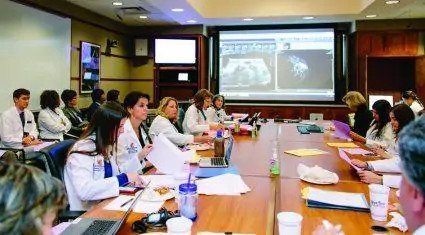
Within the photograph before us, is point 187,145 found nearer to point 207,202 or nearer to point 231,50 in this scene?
point 207,202

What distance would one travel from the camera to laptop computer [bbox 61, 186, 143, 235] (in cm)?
140

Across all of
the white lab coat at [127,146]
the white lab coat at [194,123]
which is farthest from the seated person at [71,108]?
the white lab coat at [127,146]

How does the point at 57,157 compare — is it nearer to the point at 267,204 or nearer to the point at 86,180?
the point at 86,180

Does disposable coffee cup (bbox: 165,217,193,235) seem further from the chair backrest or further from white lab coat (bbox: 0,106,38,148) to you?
white lab coat (bbox: 0,106,38,148)

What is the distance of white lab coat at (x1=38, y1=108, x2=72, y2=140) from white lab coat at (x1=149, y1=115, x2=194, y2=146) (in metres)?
1.99

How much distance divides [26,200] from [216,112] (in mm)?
5765

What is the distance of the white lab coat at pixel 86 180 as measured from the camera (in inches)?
76.6

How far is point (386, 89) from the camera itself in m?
7.77

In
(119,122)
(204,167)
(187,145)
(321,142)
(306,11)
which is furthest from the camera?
(306,11)

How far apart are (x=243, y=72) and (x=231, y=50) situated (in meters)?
0.52

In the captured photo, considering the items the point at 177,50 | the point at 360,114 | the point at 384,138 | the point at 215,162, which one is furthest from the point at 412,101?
the point at 215,162

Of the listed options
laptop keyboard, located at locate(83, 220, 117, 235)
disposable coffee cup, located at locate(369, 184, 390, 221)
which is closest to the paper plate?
laptop keyboard, located at locate(83, 220, 117, 235)

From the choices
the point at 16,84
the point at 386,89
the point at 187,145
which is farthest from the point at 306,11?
the point at 16,84

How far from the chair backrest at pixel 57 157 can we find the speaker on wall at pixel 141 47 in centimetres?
614
